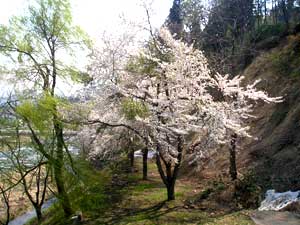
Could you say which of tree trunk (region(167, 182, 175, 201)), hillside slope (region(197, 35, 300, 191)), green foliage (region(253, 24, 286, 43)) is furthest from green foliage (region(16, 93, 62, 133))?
green foliage (region(253, 24, 286, 43))

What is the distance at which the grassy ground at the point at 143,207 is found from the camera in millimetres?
13469

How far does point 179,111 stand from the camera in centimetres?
1534

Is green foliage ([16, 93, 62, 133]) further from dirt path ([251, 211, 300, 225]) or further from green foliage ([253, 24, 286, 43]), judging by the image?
green foliage ([253, 24, 286, 43])

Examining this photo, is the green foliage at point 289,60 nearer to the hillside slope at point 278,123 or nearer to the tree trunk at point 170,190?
the hillside slope at point 278,123

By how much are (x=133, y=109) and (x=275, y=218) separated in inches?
270

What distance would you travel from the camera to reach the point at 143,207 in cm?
1619

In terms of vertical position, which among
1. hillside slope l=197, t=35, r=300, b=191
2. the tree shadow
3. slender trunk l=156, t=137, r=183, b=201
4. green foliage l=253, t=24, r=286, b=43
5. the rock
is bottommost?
the tree shadow

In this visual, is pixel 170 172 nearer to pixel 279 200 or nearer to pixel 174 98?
pixel 174 98

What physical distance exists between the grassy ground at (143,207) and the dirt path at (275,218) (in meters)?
0.28

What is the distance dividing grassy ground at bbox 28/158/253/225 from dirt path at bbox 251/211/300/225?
0.28 metres

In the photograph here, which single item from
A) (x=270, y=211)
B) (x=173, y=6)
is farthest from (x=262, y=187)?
(x=173, y=6)

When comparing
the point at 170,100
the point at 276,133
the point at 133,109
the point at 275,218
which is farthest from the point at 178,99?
the point at 276,133

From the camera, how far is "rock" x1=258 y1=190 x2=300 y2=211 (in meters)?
11.9

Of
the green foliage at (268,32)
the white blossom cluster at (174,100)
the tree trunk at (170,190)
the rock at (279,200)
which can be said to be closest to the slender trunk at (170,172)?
the tree trunk at (170,190)
